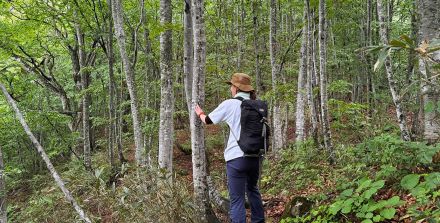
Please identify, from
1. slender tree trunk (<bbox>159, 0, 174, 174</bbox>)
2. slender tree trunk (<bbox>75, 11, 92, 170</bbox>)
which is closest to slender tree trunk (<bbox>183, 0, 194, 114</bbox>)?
slender tree trunk (<bbox>159, 0, 174, 174</bbox>)

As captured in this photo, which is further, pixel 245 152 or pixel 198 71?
pixel 198 71

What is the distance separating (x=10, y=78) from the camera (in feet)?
48.6

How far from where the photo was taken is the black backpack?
14.0 feet

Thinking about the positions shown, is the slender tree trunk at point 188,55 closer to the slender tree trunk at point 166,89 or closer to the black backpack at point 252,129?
the slender tree trunk at point 166,89

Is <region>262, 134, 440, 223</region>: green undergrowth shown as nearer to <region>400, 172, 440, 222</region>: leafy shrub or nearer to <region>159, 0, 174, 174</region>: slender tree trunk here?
<region>400, 172, 440, 222</region>: leafy shrub

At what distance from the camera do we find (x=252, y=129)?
433 cm

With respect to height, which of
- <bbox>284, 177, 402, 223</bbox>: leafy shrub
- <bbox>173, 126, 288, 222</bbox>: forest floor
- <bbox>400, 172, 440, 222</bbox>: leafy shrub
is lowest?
<bbox>173, 126, 288, 222</bbox>: forest floor

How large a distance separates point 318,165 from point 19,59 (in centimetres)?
1287

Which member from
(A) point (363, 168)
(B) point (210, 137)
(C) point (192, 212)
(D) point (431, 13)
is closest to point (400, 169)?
(A) point (363, 168)

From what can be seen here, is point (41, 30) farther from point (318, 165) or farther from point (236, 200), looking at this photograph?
point (236, 200)

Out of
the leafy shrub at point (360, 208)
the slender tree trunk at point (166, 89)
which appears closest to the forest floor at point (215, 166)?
the slender tree trunk at point (166, 89)

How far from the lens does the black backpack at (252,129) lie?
427 cm

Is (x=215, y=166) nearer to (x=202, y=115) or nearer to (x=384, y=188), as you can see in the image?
(x=384, y=188)

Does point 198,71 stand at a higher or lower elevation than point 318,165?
higher
